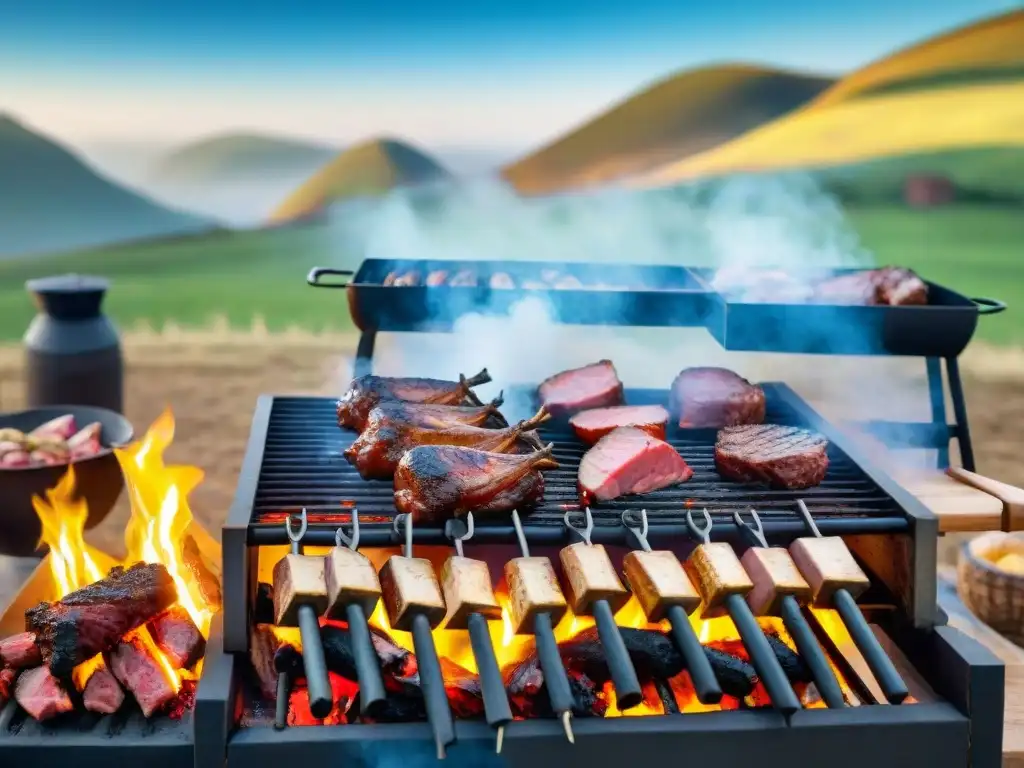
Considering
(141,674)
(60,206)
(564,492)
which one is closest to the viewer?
(141,674)

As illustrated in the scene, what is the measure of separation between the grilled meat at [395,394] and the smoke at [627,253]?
0.27 meters

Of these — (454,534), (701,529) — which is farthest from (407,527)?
(701,529)

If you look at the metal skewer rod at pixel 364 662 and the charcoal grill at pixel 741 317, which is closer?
the metal skewer rod at pixel 364 662

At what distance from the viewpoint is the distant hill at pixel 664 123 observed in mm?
12008

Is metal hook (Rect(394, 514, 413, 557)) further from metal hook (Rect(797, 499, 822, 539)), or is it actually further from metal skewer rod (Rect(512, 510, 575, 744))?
metal hook (Rect(797, 499, 822, 539))

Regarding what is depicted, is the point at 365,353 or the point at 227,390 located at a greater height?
the point at 365,353

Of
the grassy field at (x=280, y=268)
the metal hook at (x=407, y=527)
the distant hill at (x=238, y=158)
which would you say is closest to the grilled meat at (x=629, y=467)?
the metal hook at (x=407, y=527)

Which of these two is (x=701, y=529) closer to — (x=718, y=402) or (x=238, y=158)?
(x=718, y=402)

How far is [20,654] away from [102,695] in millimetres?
384

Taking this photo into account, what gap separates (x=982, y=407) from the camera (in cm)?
842

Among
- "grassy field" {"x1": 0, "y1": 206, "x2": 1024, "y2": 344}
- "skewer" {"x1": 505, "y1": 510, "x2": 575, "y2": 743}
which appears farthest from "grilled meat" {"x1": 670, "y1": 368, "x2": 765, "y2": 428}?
"grassy field" {"x1": 0, "y1": 206, "x2": 1024, "y2": 344}

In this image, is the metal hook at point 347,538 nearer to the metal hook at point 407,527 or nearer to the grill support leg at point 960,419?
the metal hook at point 407,527

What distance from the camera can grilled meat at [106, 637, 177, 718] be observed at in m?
2.63

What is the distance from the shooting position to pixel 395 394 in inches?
133
